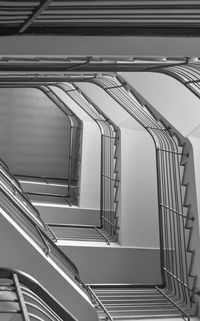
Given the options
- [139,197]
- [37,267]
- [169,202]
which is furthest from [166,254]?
[37,267]

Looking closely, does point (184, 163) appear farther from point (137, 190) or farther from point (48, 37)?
point (48, 37)

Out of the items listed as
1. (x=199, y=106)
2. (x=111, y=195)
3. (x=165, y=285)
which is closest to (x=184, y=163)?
(x=199, y=106)

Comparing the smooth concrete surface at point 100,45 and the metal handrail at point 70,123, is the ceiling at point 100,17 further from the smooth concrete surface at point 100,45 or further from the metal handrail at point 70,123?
the metal handrail at point 70,123

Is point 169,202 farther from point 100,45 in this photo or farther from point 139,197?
point 100,45

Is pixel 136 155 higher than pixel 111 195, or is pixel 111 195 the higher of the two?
pixel 136 155

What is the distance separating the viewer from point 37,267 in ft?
17.1

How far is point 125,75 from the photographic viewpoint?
7.30 metres

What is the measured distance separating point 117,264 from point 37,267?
12.2ft

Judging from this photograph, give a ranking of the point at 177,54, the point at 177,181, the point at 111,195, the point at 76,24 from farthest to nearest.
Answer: the point at 111,195
the point at 177,181
the point at 177,54
the point at 76,24

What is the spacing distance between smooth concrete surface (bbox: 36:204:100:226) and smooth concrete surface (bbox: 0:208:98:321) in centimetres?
571

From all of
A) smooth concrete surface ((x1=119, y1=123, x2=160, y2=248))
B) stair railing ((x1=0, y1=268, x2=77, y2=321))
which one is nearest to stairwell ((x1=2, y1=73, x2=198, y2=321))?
smooth concrete surface ((x1=119, y1=123, x2=160, y2=248))

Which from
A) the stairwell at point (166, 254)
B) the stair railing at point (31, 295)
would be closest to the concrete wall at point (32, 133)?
the stairwell at point (166, 254)

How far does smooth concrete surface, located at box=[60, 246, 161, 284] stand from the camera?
8641 millimetres

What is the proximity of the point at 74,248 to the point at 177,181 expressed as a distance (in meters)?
2.04
